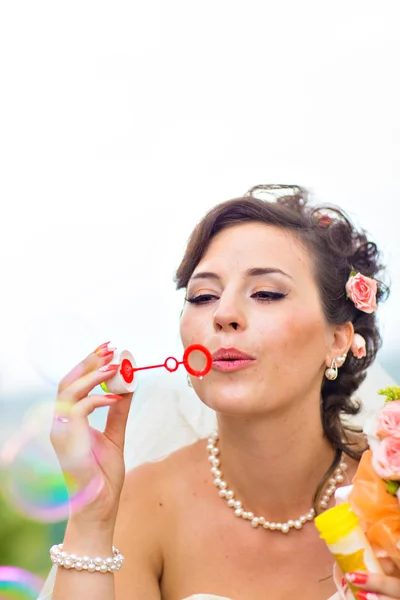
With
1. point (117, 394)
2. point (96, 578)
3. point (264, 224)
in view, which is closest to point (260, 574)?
point (96, 578)

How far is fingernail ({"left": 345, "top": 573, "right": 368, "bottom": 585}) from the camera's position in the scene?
135 centimetres

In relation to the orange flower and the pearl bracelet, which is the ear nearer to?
the orange flower

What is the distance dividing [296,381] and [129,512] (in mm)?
752

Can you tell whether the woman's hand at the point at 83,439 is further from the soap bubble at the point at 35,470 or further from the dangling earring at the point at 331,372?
the dangling earring at the point at 331,372

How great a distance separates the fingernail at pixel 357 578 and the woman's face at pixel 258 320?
0.56 meters

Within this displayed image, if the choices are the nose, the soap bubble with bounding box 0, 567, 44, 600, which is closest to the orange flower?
the nose

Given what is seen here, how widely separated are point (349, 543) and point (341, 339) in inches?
34.6

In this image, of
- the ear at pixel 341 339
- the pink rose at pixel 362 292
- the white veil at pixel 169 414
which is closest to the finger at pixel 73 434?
the ear at pixel 341 339

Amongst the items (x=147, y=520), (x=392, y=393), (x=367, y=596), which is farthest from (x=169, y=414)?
(x=367, y=596)

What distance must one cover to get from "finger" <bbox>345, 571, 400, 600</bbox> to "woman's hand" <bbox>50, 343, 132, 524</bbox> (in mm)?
670

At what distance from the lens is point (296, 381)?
1.92 m

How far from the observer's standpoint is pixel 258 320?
6.08ft

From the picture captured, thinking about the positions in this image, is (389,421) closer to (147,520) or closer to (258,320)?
(258,320)

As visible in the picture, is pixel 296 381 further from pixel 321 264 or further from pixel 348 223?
pixel 348 223
